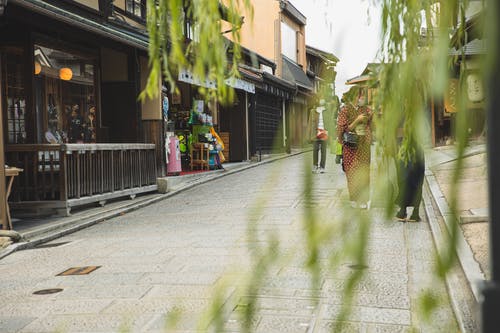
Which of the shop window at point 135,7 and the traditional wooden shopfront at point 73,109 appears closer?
the traditional wooden shopfront at point 73,109

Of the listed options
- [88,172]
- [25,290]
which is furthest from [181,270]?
[88,172]

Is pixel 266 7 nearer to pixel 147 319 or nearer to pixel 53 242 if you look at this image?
pixel 53 242

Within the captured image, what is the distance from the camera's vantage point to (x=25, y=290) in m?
5.77

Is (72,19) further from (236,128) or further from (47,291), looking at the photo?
(236,128)

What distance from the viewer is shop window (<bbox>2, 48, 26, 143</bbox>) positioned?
10.8m

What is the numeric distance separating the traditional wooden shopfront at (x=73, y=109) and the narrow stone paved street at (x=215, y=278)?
1.76 m

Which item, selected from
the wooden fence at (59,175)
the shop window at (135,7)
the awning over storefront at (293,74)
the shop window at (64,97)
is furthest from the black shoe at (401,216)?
the awning over storefront at (293,74)

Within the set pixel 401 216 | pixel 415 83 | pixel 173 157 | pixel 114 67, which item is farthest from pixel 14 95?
pixel 415 83

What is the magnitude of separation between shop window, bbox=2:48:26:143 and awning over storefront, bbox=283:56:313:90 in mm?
20090

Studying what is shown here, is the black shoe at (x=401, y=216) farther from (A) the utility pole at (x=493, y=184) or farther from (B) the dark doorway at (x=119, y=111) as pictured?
(A) the utility pole at (x=493, y=184)

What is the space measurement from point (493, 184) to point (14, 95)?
432 inches

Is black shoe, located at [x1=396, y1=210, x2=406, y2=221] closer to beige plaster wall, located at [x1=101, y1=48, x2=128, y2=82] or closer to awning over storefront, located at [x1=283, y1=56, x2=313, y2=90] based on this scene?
beige plaster wall, located at [x1=101, y1=48, x2=128, y2=82]

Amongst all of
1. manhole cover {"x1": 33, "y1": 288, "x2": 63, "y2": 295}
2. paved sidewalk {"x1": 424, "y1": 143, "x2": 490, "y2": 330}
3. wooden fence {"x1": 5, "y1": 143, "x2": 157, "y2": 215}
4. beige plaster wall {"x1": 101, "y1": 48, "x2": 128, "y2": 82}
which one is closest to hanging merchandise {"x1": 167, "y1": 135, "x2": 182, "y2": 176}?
beige plaster wall {"x1": 101, "y1": 48, "x2": 128, "y2": 82}

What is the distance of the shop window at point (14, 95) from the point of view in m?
10.8
